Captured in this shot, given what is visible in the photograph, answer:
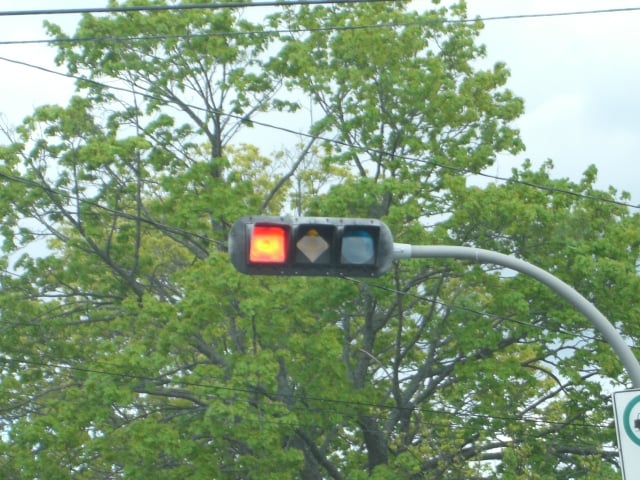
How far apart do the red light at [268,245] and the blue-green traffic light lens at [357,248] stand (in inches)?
15.7

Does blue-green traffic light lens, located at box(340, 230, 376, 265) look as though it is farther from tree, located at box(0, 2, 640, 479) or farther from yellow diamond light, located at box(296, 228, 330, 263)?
tree, located at box(0, 2, 640, 479)

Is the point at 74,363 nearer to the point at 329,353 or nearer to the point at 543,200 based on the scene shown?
the point at 329,353

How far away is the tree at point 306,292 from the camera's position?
73.3ft

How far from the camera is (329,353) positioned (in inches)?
880

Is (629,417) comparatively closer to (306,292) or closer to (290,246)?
(290,246)

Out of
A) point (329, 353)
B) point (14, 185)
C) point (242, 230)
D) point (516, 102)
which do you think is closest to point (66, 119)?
point (14, 185)

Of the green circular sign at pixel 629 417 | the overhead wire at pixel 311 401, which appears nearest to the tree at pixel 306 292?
the overhead wire at pixel 311 401

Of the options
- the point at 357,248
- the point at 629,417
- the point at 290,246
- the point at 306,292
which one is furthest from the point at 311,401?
the point at 290,246

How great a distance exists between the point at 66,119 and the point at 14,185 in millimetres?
Answer: 1653

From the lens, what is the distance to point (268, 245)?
26.7ft

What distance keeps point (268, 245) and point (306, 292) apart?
14.6 meters

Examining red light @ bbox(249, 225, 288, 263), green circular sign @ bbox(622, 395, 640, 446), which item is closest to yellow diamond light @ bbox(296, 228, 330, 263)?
red light @ bbox(249, 225, 288, 263)

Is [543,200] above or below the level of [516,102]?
below

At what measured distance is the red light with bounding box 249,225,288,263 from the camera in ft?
26.7
